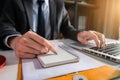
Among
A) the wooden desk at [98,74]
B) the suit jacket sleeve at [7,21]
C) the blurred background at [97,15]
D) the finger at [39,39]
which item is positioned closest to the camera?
the wooden desk at [98,74]

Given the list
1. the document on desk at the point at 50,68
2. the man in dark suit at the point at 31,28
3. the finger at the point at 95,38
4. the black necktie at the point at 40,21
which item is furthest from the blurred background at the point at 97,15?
the document on desk at the point at 50,68

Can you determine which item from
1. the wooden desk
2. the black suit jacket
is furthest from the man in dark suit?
the wooden desk

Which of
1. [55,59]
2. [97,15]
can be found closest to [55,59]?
[55,59]

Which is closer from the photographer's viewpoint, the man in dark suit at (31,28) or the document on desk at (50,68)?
the document on desk at (50,68)

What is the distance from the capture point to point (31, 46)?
0.61 meters

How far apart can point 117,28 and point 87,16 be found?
55 centimetres

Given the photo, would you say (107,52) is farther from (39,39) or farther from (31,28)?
(31,28)

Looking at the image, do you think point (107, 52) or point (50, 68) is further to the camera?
point (107, 52)

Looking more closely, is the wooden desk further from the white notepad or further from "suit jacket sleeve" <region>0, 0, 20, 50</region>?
"suit jacket sleeve" <region>0, 0, 20, 50</region>

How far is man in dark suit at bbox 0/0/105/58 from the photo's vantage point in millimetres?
618

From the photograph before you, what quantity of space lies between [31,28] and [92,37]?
1.19 ft

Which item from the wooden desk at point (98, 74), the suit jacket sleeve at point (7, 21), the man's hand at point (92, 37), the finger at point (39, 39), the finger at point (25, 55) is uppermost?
the suit jacket sleeve at point (7, 21)

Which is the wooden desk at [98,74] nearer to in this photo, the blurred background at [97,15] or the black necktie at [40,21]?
the black necktie at [40,21]

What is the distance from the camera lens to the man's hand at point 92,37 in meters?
0.80
